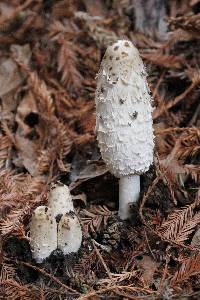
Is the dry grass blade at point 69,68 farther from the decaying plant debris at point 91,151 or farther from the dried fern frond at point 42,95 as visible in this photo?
the dried fern frond at point 42,95

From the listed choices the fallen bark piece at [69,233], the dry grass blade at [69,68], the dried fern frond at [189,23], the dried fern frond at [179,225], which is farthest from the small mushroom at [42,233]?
the dried fern frond at [189,23]

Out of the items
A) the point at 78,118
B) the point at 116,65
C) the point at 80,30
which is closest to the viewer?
the point at 116,65

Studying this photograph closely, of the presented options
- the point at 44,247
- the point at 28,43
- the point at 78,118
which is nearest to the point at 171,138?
the point at 78,118

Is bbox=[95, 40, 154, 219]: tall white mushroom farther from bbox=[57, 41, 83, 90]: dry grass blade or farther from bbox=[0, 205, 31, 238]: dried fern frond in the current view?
bbox=[57, 41, 83, 90]: dry grass blade

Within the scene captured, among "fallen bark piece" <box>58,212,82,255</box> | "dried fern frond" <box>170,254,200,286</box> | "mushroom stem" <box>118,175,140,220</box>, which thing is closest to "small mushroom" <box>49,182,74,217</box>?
"fallen bark piece" <box>58,212,82,255</box>

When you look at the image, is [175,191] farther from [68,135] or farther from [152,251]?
[68,135]

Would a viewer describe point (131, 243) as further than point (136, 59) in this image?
Yes
